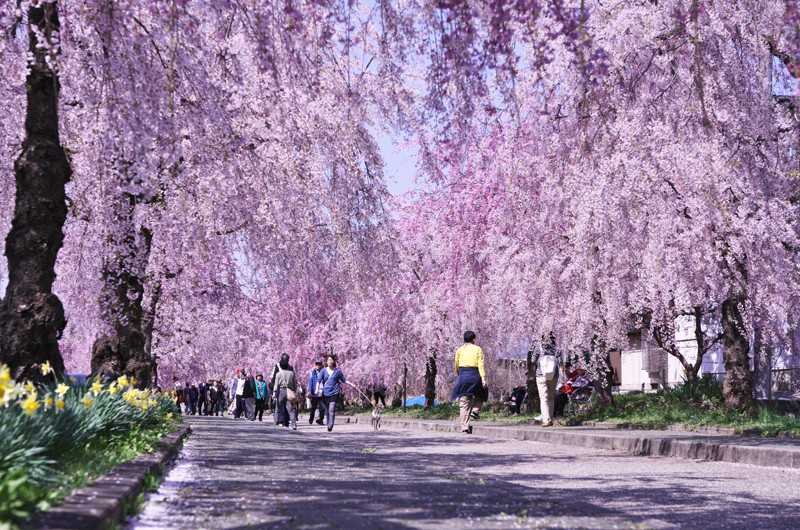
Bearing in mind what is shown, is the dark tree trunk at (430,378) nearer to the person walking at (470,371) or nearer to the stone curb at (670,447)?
the stone curb at (670,447)

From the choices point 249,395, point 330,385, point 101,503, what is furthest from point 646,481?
point 249,395

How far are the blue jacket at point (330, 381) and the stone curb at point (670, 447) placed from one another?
14.1 ft

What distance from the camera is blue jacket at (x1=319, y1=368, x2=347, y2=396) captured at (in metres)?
21.5

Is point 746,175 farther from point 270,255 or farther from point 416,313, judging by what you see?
point 416,313

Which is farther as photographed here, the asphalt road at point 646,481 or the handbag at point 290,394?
the handbag at point 290,394

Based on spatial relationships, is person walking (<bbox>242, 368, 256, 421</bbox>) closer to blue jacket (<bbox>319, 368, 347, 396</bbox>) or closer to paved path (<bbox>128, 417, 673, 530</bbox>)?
blue jacket (<bbox>319, 368, 347, 396</bbox>)

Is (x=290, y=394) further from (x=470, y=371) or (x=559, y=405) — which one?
(x=559, y=405)

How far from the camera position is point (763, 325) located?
17.4 metres

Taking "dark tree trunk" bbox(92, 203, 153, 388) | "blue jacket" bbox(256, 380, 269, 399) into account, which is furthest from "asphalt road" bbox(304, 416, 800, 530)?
"blue jacket" bbox(256, 380, 269, 399)

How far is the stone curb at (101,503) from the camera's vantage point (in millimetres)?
3799

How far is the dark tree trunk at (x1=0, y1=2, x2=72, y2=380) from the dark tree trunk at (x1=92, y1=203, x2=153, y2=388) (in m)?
6.55

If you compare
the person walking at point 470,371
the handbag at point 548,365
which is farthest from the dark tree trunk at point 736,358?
the person walking at point 470,371

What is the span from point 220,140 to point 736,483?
8.25m

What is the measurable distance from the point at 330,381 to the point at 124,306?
6237 millimetres
